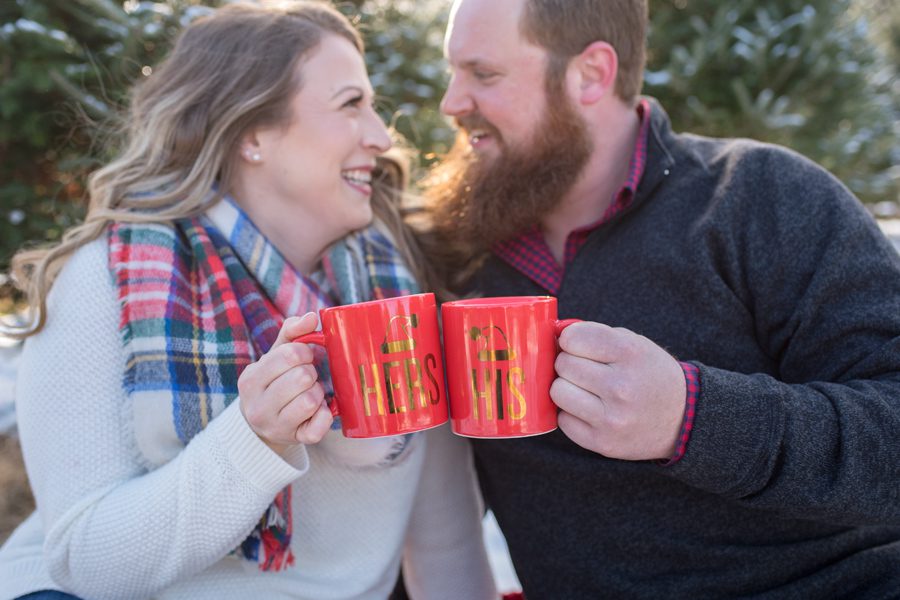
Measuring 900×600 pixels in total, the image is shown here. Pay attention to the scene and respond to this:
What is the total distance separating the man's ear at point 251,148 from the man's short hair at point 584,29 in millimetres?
847

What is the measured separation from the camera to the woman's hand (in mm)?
1285

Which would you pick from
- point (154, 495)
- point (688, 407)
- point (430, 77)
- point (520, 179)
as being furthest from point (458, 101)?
point (430, 77)

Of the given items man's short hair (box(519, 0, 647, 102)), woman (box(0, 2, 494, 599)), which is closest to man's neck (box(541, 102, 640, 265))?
man's short hair (box(519, 0, 647, 102))

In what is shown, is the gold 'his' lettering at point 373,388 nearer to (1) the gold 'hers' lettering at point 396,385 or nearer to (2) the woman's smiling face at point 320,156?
(1) the gold 'hers' lettering at point 396,385

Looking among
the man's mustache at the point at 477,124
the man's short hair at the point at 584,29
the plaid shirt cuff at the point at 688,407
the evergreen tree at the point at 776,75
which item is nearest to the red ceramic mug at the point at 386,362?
the plaid shirt cuff at the point at 688,407

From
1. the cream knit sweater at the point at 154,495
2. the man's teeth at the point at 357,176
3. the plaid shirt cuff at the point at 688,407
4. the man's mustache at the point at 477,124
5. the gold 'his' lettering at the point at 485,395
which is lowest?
the cream knit sweater at the point at 154,495

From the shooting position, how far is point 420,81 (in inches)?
154

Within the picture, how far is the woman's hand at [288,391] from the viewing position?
4.22 ft

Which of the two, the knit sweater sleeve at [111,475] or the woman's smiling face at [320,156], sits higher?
the woman's smiling face at [320,156]

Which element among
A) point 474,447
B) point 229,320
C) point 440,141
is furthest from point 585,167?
point 440,141

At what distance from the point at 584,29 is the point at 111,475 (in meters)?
→ 1.77

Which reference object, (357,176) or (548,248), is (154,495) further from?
(548,248)

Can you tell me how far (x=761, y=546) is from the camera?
5.56ft

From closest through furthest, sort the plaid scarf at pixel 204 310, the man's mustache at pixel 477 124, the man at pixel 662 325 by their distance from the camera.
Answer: the man at pixel 662 325 < the plaid scarf at pixel 204 310 < the man's mustache at pixel 477 124
